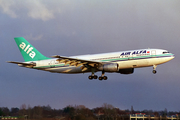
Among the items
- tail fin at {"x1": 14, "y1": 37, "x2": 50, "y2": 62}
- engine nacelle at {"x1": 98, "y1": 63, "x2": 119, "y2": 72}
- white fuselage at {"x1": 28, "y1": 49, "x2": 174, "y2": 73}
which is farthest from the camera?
tail fin at {"x1": 14, "y1": 37, "x2": 50, "y2": 62}

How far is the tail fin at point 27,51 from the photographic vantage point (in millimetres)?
56772

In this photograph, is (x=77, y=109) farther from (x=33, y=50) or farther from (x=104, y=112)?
(x=33, y=50)

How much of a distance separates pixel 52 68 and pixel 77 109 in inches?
338

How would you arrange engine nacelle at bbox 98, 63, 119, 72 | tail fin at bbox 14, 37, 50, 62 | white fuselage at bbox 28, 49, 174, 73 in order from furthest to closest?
tail fin at bbox 14, 37, 50, 62, engine nacelle at bbox 98, 63, 119, 72, white fuselage at bbox 28, 49, 174, 73

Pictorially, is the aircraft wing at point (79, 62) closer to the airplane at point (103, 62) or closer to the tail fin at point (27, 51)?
the airplane at point (103, 62)

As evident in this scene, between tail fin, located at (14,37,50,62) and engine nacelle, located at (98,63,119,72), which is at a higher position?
tail fin, located at (14,37,50,62)

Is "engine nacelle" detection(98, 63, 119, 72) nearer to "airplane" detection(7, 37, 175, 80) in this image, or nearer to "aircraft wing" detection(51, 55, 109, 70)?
"airplane" detection(7, 37, 175, 80)

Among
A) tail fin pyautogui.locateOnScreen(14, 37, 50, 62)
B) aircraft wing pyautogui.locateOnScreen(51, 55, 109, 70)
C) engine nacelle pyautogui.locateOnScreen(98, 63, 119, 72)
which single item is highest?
tail fin pyautogui.locateOnScreen(14, 37, 50, 62)

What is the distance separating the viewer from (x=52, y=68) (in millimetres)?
54469

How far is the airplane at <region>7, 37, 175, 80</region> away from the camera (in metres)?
49.1

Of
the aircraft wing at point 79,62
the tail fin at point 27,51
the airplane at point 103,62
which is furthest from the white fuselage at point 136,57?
the tail fin at point 27,51

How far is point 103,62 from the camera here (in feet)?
167

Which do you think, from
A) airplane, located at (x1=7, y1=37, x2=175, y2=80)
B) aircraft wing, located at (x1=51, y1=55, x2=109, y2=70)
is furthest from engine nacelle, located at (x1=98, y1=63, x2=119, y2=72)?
aircraft wing, located at (x1=51, y1=55, x2=109, y2=70)

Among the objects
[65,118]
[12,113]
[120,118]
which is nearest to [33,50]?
[12,113]
